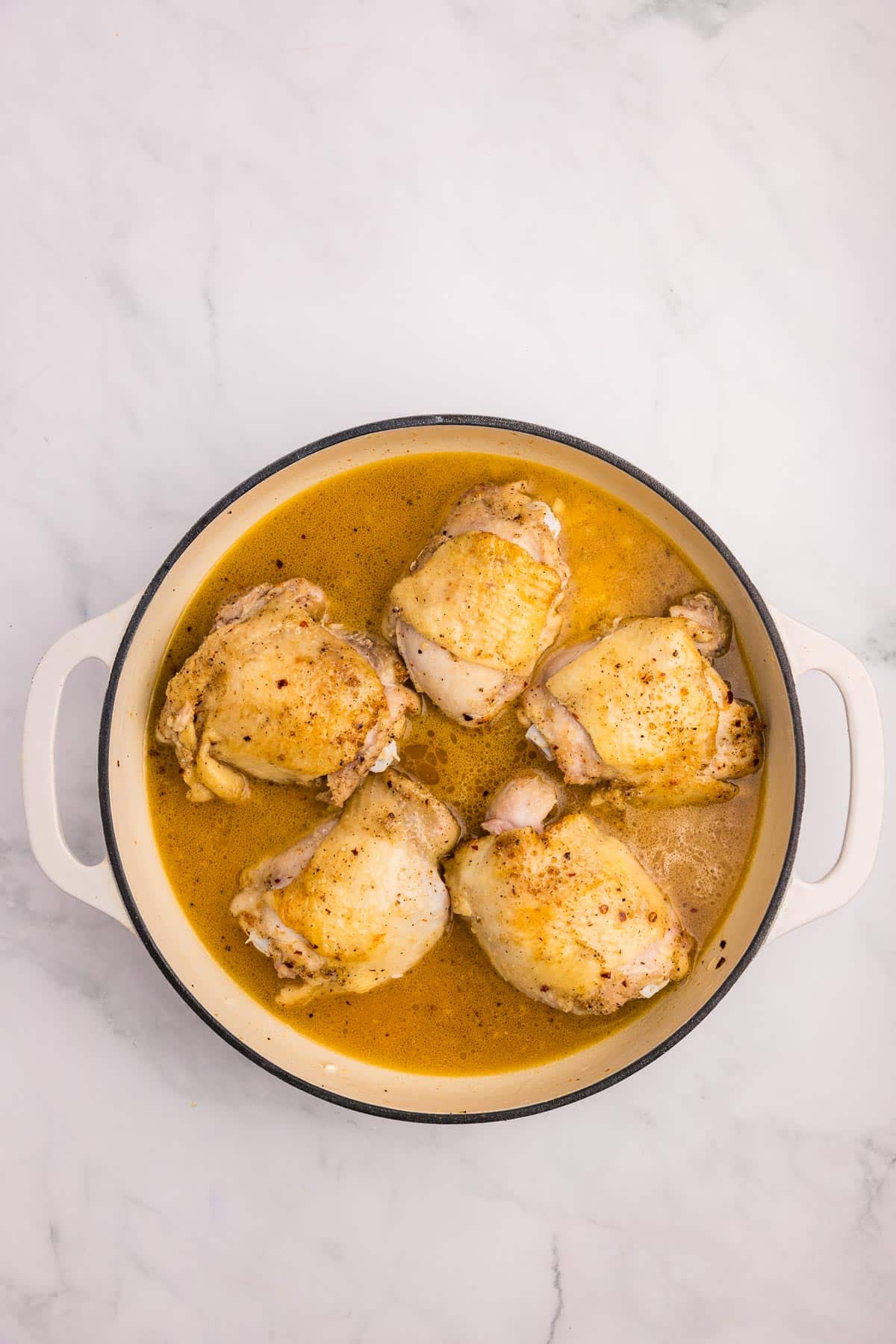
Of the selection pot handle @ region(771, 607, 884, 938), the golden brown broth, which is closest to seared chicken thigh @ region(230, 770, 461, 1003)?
the golden brown broth

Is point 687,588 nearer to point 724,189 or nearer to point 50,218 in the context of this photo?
point 724,189

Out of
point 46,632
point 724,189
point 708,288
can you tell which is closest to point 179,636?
point 46,632

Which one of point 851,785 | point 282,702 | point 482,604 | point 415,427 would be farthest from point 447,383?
point 851,785

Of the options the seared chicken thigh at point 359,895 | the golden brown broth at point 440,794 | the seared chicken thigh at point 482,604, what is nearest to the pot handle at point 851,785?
the golden brown broth at point 440,794

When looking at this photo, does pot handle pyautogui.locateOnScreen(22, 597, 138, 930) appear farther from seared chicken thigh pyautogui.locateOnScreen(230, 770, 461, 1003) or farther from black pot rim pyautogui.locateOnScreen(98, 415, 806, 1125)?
seared chicken thigh pyautogui.locateOnScreen(230, 770, 461, 1003)

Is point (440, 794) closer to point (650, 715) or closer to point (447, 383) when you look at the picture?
point (650, 715)

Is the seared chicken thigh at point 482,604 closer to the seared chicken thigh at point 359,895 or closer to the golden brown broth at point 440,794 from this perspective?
the golden brown broth at point 440,794
